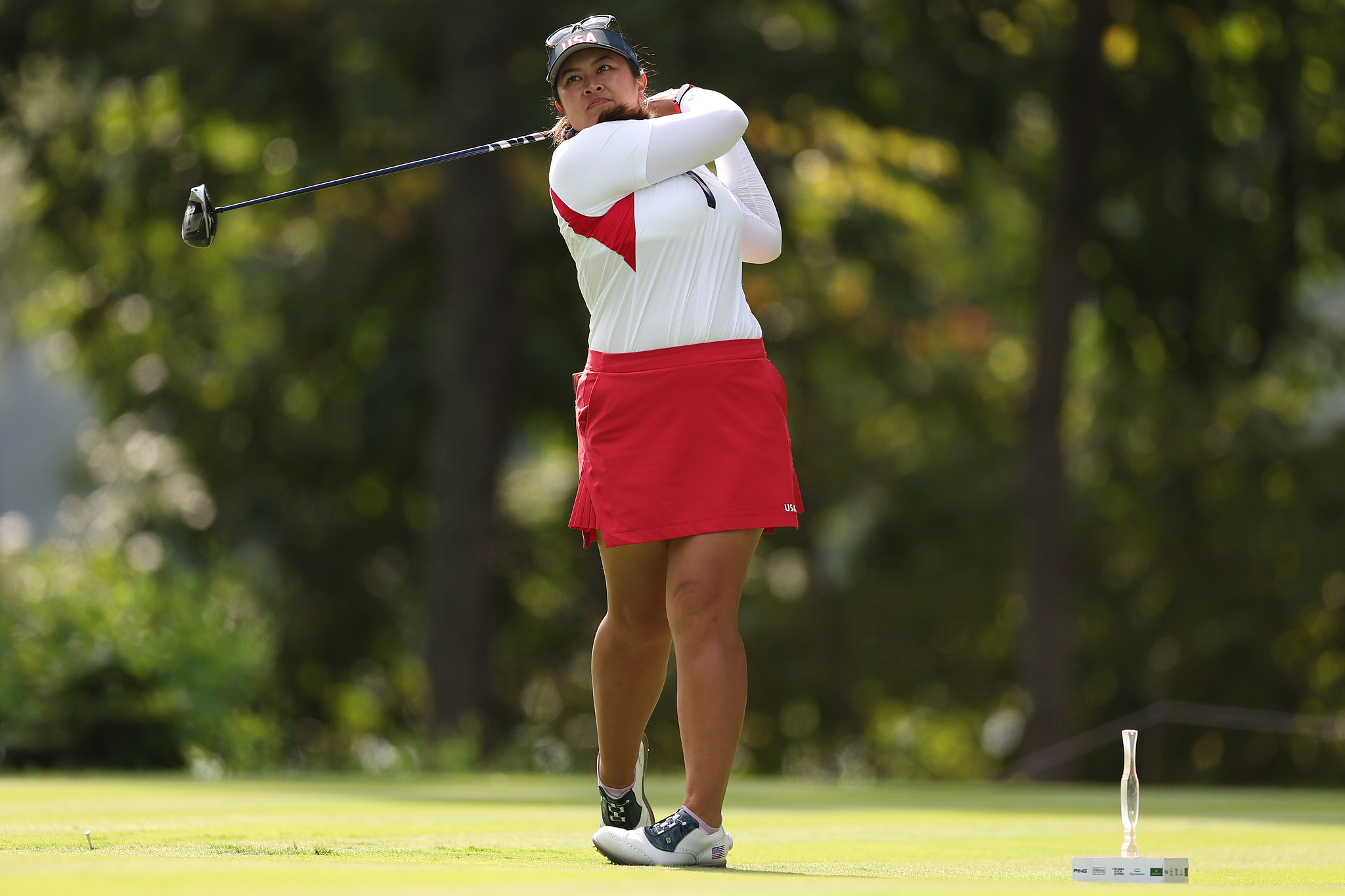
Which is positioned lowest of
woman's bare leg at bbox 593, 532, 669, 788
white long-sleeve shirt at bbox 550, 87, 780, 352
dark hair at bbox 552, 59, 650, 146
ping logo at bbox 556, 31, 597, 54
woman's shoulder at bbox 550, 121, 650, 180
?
woman's bare leg at bbox 593, 532, 669, 788

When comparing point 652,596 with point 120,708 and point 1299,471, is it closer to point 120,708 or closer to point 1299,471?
point 120,708

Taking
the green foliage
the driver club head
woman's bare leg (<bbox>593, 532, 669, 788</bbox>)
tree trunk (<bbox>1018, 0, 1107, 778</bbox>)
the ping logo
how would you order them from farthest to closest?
tree trunk (<bbox>1018, 0, 1107, 778</bbox>) < the green foliage < the driver club head < woman's bare leg (<bbox>593, 532, 669, 788</bbox>) < the ping logo

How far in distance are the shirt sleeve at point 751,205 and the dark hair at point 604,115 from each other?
211 millimetres

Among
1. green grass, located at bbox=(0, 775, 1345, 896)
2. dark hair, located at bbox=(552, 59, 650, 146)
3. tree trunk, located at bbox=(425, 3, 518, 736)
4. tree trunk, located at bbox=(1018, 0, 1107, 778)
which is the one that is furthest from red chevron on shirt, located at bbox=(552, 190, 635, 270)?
tree trunk, located at bbox=(425, 3, 518, 736)

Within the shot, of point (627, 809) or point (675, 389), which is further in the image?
point (627, 809)

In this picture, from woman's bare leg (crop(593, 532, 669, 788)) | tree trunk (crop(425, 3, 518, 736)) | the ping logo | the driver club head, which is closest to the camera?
the ping logo

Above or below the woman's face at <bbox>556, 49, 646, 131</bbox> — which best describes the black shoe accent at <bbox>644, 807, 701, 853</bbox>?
below

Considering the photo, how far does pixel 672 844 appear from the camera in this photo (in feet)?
12.7

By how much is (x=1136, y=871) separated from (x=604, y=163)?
5.95ft

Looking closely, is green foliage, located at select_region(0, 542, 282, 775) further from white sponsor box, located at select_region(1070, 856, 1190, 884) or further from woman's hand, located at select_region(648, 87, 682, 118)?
white sponsor box, located at select_region(1070, 856, 1190, 884)

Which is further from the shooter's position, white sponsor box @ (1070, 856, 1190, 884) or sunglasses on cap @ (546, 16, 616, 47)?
sunglasses on cap @ (546, 16, 616, 47)

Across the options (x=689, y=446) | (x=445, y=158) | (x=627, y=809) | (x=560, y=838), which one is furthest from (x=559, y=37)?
(x=560, y=838)

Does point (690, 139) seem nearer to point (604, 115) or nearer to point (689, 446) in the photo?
point (604, 115)

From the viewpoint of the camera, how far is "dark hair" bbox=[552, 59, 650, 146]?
415cm
